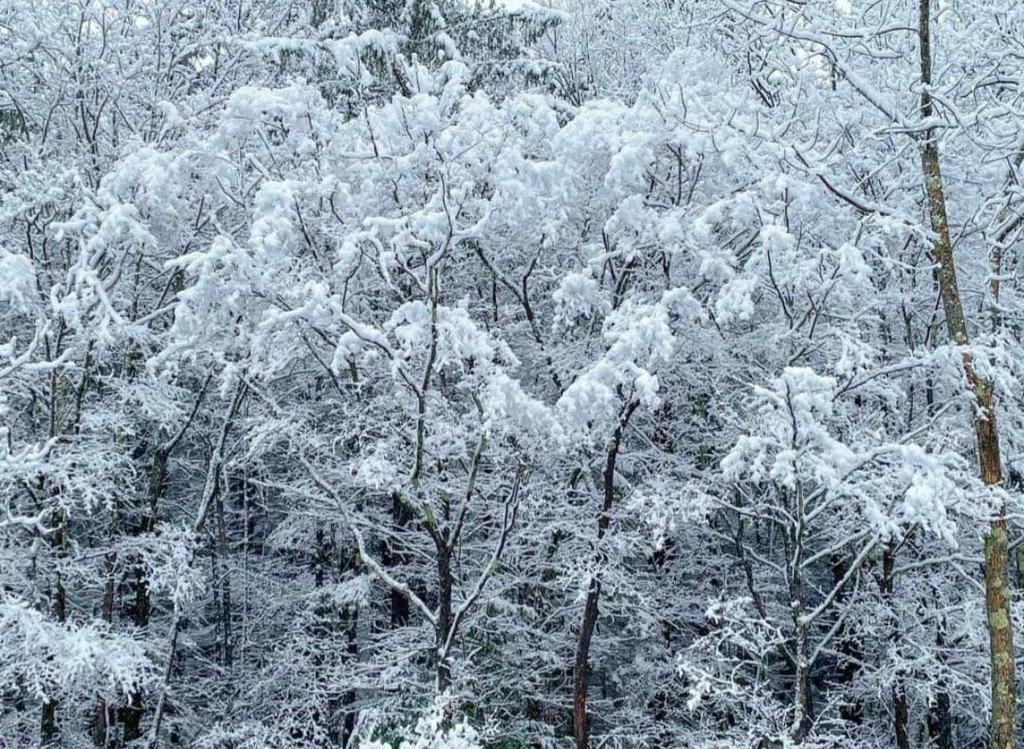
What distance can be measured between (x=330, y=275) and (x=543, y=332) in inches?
116

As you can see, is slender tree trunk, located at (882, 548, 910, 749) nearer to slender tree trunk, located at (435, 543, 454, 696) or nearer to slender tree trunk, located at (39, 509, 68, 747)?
slender tree trunk, located at (435, 543, 454, 696)

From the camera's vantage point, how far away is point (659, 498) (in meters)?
8.23

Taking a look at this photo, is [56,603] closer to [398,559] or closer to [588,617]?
[398,559]

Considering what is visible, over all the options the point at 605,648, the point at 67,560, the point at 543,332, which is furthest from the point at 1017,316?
the point at 67,560

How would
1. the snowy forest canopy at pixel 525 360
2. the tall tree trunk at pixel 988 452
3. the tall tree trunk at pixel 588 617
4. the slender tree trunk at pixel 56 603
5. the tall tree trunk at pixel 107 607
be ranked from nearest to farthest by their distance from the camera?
1. the tall tree trunk at pixel 988 452
2. the snowy forest canopy at pixel 525 360
3. the tall tree trunk at pixel 588 617
4. the slender tree trunk at pixel 56 603
5. the tall tree trunk at pixel 107 607

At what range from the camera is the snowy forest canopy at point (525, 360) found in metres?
7.65

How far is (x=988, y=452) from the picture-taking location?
24.1ft

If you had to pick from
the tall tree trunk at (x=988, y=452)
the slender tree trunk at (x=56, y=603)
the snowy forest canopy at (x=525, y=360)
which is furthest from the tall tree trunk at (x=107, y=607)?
the tall tree trunk at (x=988, y=452)

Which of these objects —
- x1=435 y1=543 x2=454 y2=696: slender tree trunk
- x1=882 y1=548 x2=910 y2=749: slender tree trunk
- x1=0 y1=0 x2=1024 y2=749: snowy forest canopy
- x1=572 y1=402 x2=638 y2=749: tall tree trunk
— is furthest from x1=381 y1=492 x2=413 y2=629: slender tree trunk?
x1=882 y1=548 x2=910 y2=749: slender tree trunk

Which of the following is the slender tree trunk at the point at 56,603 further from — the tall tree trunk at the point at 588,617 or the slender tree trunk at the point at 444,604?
the tall tree trunk at the point at 588,617

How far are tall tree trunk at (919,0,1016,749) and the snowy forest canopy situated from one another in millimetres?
41

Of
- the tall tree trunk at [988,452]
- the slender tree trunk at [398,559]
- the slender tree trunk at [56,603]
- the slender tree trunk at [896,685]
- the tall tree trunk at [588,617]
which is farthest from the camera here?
the slender tree trunk at [398,559]

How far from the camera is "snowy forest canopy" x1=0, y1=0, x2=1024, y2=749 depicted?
7648mm

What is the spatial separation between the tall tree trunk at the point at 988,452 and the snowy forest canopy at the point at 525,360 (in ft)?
0.14
